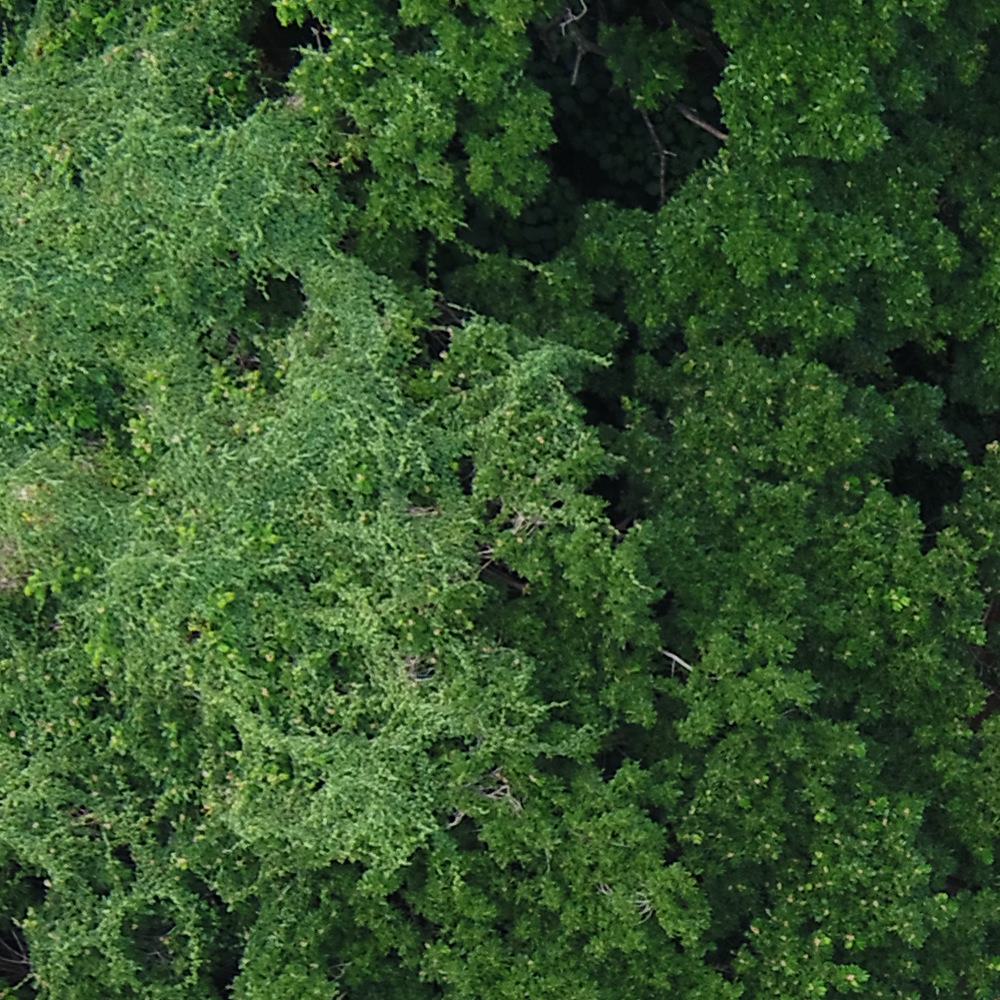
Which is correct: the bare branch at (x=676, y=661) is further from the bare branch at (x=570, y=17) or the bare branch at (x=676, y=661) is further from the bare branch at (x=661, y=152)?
the bare branch at (x=570, y=17)

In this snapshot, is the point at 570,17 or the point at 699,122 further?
the point at 699,122

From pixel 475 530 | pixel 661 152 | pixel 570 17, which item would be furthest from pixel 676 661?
pixel 570 17

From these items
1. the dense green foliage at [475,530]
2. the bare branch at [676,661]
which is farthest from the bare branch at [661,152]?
the bare branch at [676,661]

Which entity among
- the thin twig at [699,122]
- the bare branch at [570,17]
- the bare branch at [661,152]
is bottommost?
the bare branch at [661,152]

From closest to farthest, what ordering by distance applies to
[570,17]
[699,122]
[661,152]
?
Result: [570,17] → [699,122] → [661,152]

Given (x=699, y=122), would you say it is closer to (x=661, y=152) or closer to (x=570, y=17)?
(x=661, y=152)

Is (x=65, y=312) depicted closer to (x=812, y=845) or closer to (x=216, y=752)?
(x=216, y=752)

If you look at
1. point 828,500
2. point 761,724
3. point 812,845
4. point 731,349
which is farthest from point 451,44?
point 812,845
